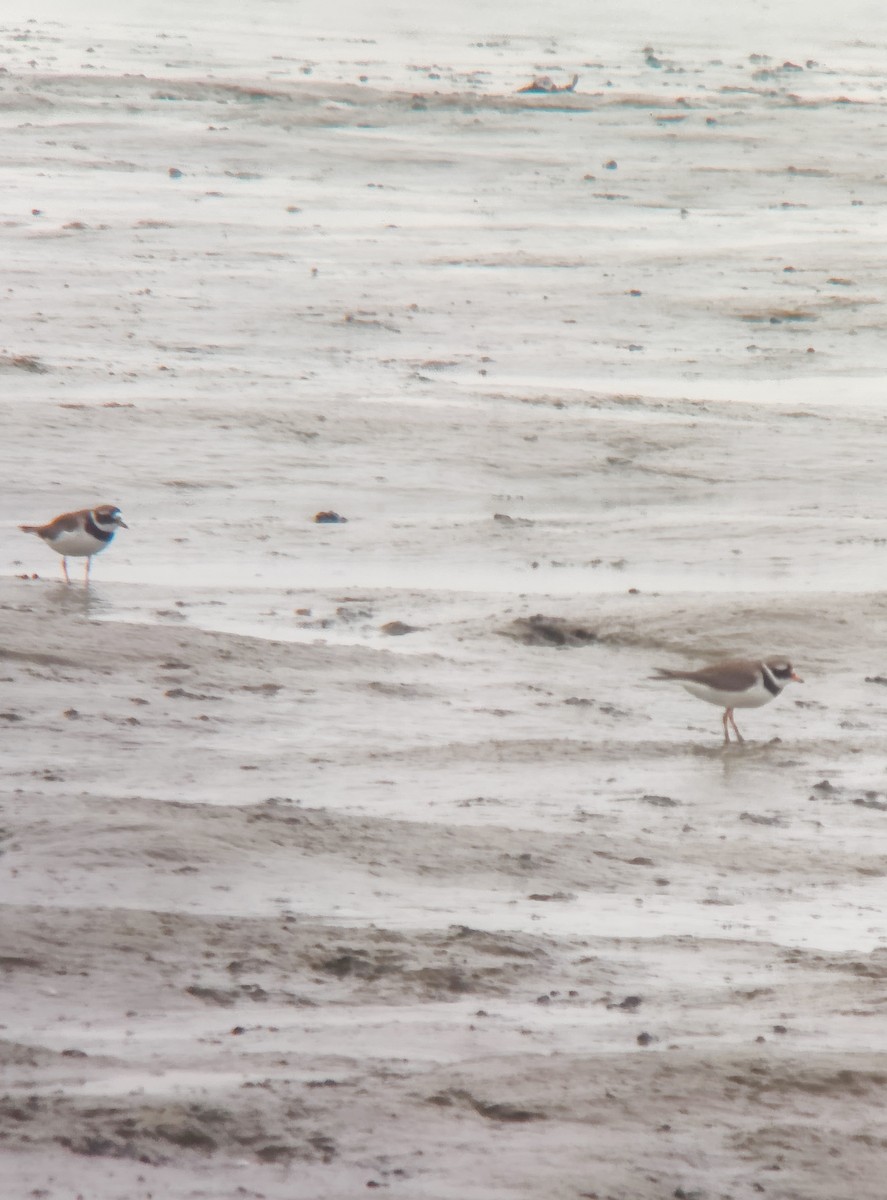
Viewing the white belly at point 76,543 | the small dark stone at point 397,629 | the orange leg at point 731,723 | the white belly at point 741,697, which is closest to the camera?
the white belly at point 741,697

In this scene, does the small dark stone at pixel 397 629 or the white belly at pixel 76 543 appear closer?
the small dark stone at pixel 397 629

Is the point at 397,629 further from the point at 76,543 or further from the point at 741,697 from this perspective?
the point at 741,697

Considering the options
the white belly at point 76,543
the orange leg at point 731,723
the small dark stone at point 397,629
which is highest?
the white belly at point 76,543

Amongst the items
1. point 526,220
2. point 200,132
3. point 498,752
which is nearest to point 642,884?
point 498,752

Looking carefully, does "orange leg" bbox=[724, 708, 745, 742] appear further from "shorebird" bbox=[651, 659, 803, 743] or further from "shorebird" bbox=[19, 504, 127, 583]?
"shorebird" bbox=[19, 504, 127, 583]

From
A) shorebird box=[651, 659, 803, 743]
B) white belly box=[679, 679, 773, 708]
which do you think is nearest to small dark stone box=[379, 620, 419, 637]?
shorebird box=[651, 659, 803, 743]

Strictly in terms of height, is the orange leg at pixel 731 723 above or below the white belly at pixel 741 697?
below

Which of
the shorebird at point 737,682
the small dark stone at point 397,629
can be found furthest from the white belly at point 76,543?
the shorebird at point 737,682

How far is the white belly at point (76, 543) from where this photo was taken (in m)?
9.37

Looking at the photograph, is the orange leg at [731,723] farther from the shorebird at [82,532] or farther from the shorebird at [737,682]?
the shorebird at [82,532]

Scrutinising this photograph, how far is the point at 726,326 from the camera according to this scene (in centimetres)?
1562

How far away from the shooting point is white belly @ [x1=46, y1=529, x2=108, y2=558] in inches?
369

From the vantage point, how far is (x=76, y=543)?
9.38 m

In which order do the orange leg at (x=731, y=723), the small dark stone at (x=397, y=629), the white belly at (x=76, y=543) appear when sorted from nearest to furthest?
1. the orange leg at (x=731, y=723)
2. the small dark stone at (x=397, y=629)
3. the white belly at (x=76, y=543)
